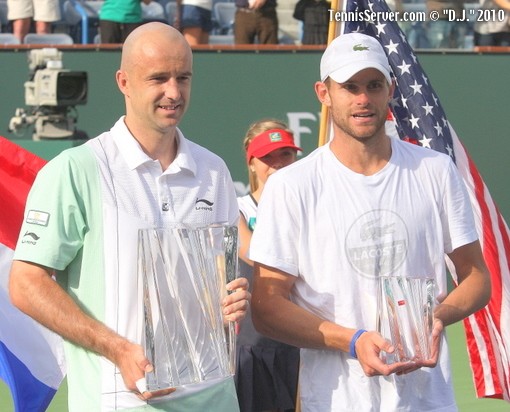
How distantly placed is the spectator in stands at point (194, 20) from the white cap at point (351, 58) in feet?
27.2

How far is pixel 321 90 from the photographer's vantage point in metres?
4.25

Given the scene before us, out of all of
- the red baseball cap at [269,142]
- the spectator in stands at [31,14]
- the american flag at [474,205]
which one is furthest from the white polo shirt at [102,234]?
the spectator in stands at [31,14]

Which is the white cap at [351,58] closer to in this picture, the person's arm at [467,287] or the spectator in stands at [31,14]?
the person's arm at [467,287]

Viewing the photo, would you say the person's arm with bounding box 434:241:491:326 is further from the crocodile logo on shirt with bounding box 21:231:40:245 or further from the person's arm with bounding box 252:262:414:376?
the crocodile logo on shirt with bounding box 21:231:40:245

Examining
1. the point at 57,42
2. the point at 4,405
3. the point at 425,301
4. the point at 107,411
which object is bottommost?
the point at 4,405

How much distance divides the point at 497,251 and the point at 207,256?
3.16 m

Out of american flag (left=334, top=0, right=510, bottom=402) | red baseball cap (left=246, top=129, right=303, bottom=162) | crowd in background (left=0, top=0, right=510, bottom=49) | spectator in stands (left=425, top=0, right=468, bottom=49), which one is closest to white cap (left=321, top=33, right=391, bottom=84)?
american flag (left=334, top=0, right=510, bottom=402)

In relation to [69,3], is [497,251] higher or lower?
lower

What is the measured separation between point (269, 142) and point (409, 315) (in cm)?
276

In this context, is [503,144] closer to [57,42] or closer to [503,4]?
[503,4]

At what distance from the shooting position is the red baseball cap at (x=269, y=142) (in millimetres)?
6387

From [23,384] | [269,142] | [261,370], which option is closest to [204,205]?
[23,384]

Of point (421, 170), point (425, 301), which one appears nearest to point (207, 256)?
point (425, 301)

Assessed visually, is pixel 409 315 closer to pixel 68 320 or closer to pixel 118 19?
pixel 68 320
